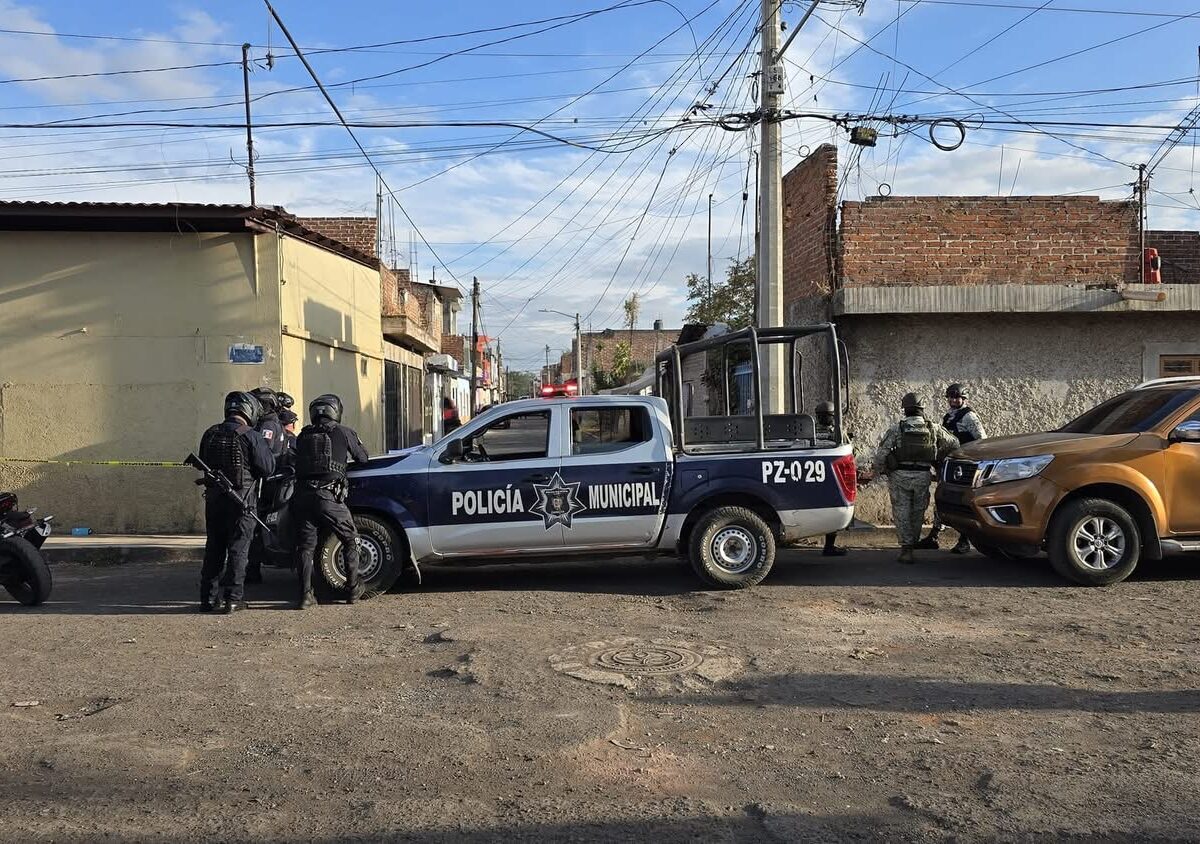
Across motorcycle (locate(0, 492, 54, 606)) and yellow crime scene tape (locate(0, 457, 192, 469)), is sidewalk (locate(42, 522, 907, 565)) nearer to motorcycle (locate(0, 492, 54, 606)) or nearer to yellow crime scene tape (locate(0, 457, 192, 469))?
yellow crime scene tape (locate(0, 457, 192, 469))

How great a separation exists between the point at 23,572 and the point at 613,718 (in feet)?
18.9

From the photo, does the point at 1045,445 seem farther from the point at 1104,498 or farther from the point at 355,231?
the point at 355,231

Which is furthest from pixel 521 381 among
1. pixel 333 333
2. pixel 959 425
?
pixel 959 425

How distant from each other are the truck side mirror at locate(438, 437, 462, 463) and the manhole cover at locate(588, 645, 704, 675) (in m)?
2.60

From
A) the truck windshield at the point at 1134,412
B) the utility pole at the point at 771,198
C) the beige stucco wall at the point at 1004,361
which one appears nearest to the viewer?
the truck windshield at the point at 1134,412

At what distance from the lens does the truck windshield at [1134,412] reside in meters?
8.30

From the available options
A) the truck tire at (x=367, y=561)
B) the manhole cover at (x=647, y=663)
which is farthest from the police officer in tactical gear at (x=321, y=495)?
the manhole cover at (x=647, y=663)

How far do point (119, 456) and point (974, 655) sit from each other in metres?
10.6

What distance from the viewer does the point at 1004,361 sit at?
12.1 meters

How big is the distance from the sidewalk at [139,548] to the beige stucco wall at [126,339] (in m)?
1.51

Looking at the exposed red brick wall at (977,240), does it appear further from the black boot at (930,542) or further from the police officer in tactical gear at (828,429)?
the black boot at (930,542)

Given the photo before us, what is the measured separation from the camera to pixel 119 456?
1200 cm

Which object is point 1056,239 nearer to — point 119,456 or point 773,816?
point 773,816

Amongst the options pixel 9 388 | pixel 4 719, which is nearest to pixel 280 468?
pixel 4 719
